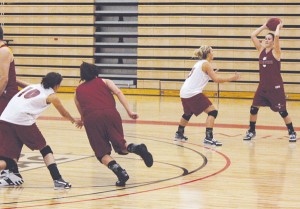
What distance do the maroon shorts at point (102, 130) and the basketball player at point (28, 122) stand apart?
10.7 inches

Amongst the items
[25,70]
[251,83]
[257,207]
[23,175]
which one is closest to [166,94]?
[251,83]

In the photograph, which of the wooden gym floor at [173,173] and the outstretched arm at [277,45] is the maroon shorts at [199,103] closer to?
the wooden gym floor at [173,173]

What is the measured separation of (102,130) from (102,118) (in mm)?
114

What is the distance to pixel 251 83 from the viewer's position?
61.0 ft

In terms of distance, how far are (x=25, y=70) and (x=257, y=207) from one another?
50.9ft

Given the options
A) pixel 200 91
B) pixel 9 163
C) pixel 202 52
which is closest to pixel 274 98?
pixel 200 91

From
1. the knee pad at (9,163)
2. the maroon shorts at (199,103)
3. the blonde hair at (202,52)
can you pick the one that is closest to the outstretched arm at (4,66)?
the knee pad at (9,163)

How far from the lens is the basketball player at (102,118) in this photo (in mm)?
6598

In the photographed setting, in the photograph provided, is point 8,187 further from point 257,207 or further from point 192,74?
point 192,74

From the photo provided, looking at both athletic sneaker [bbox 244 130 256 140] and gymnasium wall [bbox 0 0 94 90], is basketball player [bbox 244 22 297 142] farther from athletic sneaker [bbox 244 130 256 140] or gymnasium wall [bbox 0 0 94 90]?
gymnasium wall [bbox 0 0 94 90]

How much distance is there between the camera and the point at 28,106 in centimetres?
638

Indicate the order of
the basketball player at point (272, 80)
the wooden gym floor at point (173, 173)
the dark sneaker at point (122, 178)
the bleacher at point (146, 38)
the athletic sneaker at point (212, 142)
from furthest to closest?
1. the bleacher at point (146, 38)
2. the basketball player at point (272, 80)
3. the athletic sneaker at point (212, 142)
4. the dark sneaker at point (122, 178)
5. the wooden gym floor at point (173, 173)

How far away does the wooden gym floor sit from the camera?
588 centimetres

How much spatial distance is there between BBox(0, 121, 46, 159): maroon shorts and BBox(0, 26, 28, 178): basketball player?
0.28m
